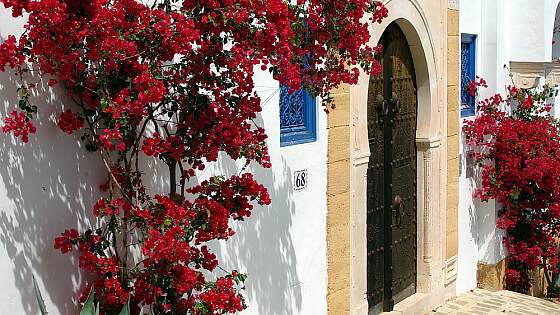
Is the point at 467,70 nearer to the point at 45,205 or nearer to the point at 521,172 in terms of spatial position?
the point at 521,172

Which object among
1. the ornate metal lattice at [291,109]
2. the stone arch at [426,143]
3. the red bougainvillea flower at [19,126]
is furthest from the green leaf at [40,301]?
the stone arch at [426,143]

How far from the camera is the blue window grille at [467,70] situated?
28.5 ft

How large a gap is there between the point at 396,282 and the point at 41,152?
4.33 m

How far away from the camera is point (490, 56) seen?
8.98m

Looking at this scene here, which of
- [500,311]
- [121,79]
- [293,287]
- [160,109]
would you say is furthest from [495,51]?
[121,79]

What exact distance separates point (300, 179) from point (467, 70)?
11.4 feet

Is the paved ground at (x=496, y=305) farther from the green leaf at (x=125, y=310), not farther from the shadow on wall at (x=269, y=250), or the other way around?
the green leaf at (x=125, y=310)

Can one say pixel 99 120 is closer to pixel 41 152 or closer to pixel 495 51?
pixel 41 152

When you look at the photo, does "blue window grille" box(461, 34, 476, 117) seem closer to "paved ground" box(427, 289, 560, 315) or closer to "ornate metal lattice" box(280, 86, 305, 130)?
"paved ground" box(427, 289, 560, 315)

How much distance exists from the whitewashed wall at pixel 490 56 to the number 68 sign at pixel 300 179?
301cm

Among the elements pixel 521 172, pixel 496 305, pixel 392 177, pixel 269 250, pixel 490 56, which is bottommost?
pixel 496 305

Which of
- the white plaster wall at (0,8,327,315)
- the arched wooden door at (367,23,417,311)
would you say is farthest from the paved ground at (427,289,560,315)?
the white plaster wall at (0,8,327,315)

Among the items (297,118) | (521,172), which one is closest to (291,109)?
(297,118)

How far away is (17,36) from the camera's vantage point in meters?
3.76
